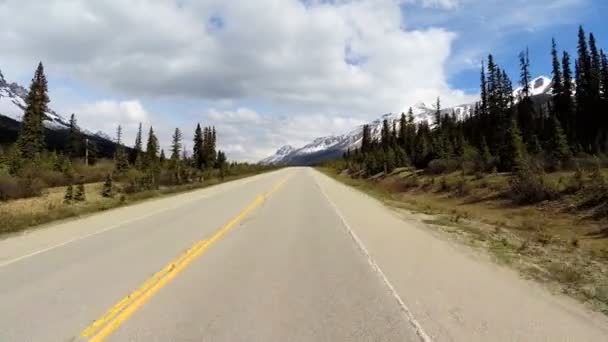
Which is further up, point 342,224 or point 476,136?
point 476,136

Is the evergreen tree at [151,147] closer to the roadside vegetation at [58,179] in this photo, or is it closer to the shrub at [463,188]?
the roadside vegetation at [58,179]

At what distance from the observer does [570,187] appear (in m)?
24.7

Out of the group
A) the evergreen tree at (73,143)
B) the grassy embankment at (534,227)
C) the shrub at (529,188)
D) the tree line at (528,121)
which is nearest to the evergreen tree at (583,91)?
the tree line at (528,121)

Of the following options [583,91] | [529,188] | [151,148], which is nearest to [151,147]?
[151,148]

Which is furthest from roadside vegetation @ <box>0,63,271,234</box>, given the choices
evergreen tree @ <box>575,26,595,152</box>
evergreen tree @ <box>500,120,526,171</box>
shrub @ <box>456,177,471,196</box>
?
evergreen tree @ <box>575,26,595,152</box>

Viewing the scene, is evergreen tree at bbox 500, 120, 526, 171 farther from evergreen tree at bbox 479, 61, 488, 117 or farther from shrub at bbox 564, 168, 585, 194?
evergreen tree at bbox 479, 61, 488, 117

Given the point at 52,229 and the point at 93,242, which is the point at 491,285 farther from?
the point at 52,229

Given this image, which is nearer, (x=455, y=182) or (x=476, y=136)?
(x=455, y=182)

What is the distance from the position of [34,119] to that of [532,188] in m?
57.5

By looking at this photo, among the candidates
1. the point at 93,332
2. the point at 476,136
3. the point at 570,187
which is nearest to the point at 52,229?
the point at 93,332

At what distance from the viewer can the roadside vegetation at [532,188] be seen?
1077 centimetres

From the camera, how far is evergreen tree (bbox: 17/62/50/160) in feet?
193

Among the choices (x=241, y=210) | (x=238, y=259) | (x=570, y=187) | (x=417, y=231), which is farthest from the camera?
(x=570, y=187)

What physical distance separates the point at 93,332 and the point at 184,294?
162 cm
